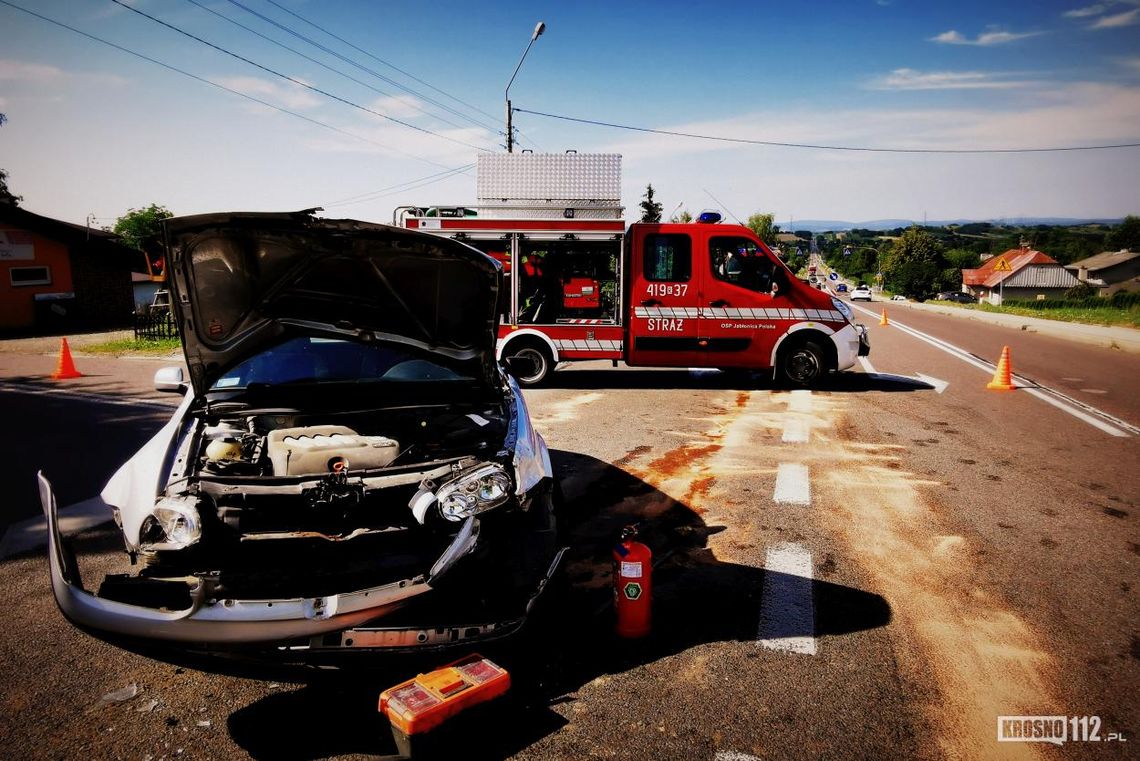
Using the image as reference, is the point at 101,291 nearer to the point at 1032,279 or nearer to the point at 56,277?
the point at 56,277

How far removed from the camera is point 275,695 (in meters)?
3.10

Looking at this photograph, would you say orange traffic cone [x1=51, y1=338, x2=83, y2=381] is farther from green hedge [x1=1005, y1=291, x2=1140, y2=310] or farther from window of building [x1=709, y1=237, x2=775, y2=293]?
green hedge [x1=1005, y1=291, x2=1140, y2=310]

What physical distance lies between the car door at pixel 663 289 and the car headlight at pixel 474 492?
8.00 meters

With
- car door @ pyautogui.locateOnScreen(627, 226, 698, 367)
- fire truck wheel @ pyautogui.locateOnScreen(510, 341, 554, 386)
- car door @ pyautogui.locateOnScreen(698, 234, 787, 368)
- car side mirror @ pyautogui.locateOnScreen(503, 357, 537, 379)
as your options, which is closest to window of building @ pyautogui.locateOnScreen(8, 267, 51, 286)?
fire truck wheel @ pyautogui.locateOnScreen(510, 341, 554, 386)

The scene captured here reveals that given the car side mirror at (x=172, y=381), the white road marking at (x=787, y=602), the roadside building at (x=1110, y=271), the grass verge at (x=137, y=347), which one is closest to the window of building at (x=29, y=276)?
the grass verge at (x=137, y=347)

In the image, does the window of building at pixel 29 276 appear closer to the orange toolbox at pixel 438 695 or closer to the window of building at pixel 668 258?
the window of building at pixel 668 258

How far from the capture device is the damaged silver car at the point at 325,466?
8.66 feet

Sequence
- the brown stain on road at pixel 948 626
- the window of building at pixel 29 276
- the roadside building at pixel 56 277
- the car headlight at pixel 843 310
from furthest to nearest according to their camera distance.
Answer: the window of building at pixel 29 276, the roadside building at pixel 56 277, the car headlight at pixel 843 310, the brown stain on road at pixel 948 626

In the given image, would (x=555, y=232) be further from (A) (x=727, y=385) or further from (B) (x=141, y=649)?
(B) (x=141, y=649)

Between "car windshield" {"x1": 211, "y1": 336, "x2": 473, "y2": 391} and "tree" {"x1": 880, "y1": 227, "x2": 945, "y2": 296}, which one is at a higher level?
"tree" {"x1": 880, "y1": 227, "x2": 945, "y2": 296}

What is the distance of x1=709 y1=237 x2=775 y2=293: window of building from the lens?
1073cm

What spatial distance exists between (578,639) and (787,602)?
126 cm

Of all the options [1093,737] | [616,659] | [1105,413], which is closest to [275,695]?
[616,659]

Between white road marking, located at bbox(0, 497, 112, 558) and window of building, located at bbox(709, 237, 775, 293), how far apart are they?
8499 millimetres
